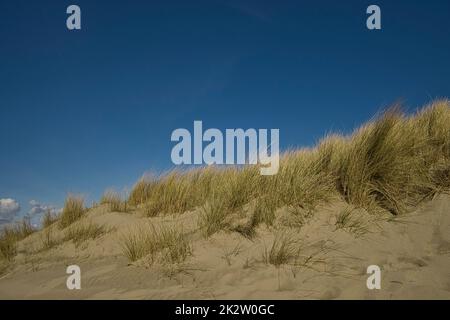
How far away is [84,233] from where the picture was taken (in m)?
7.12

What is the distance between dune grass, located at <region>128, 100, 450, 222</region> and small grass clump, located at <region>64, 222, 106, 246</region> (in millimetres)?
2328

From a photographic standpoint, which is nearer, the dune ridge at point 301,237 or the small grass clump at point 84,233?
the dune ridge at point 301,237

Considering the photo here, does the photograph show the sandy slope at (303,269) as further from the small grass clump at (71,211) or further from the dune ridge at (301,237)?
the small grass clump at (71,211)

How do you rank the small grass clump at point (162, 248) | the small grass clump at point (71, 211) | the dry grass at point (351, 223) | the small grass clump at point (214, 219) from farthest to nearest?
1. the small grass clump at point (71, 211)
2. the small grass clump at point (214, 219)
3. the dry grass at point (351, 223)
4. the small grass clump at point (162, 248)

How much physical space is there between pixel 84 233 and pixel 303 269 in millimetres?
4343

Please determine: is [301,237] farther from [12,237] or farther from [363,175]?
[12,237]

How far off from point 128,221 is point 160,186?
101 cm

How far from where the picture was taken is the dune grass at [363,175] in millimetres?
5375

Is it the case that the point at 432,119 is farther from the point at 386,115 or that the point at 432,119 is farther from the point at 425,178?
the point at 425,178

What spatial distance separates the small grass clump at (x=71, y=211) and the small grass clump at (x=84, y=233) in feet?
3.61

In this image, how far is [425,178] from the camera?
18.0ft

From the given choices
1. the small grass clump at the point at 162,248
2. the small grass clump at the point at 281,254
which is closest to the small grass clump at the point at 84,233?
the small grass clump at the point at 162,248

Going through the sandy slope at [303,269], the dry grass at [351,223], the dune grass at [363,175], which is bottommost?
the sandy slope at [303,269]
